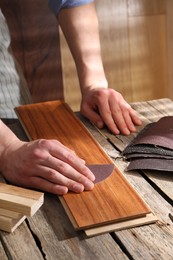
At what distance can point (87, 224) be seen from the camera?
0.77 meters

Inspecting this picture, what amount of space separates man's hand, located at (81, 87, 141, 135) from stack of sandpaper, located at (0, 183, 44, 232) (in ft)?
1.23

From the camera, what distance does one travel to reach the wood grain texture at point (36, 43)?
188 cm

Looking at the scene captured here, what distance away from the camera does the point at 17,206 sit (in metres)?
0.79

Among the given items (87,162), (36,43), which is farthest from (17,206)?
(36,43)

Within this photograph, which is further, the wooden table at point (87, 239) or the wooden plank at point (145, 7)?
the wooden plank at point (145, 7)

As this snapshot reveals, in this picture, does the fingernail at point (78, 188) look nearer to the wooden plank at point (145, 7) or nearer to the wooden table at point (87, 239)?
the wooden table at point (87, 239)

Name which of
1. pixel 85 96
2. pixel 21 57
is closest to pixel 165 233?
pixel 85 96

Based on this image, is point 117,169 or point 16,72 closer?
point 117,169

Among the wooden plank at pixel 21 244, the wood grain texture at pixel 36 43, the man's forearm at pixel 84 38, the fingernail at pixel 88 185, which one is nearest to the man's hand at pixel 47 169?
the fingernail at pixel 88 185

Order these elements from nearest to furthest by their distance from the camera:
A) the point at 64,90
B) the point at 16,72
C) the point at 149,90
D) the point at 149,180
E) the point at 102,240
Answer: the point at 102,240
the point at 149,180
the point at 16,72
the point at 64,90
the point at 149,90

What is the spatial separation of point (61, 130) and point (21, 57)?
867 millimetres

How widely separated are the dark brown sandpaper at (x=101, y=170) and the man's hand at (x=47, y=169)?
0.06 feet

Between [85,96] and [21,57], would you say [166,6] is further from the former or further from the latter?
[85,96]

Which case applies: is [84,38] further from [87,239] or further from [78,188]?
[87,239]
